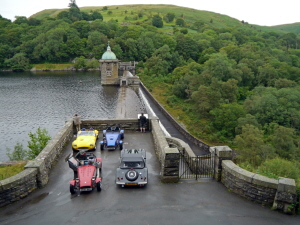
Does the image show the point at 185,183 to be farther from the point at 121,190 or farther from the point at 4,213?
the point at 4,213

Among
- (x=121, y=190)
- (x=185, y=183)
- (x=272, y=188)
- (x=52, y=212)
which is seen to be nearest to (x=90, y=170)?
(x=121, y=190)

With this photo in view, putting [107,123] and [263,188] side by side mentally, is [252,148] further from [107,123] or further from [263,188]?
[263,188]

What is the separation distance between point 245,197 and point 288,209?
1.46 m

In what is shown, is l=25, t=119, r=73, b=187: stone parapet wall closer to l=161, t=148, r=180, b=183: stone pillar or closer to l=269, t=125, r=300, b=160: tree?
l=161, t=148, r=180, b=183: stone pillar

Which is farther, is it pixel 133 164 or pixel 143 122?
pixel 143 122

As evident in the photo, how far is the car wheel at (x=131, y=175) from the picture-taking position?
33.9ft

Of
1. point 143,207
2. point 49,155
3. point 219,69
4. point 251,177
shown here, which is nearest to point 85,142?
point 49,155

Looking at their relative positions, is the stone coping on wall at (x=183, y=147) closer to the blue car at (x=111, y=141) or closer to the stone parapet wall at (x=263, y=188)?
the blue car at (x=111, y=141)

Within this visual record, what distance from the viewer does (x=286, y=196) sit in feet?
28.5

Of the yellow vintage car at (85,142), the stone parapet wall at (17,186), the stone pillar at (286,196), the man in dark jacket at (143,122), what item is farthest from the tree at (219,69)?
the stone parapet wall at (17,186)

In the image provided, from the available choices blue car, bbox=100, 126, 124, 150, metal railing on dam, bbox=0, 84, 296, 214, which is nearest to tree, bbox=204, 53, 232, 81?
blue car, bbox=100, 126, 124, 150

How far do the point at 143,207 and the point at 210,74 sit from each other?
164 feet

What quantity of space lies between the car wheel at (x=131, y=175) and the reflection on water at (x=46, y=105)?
939 inches

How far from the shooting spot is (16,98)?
180ft
